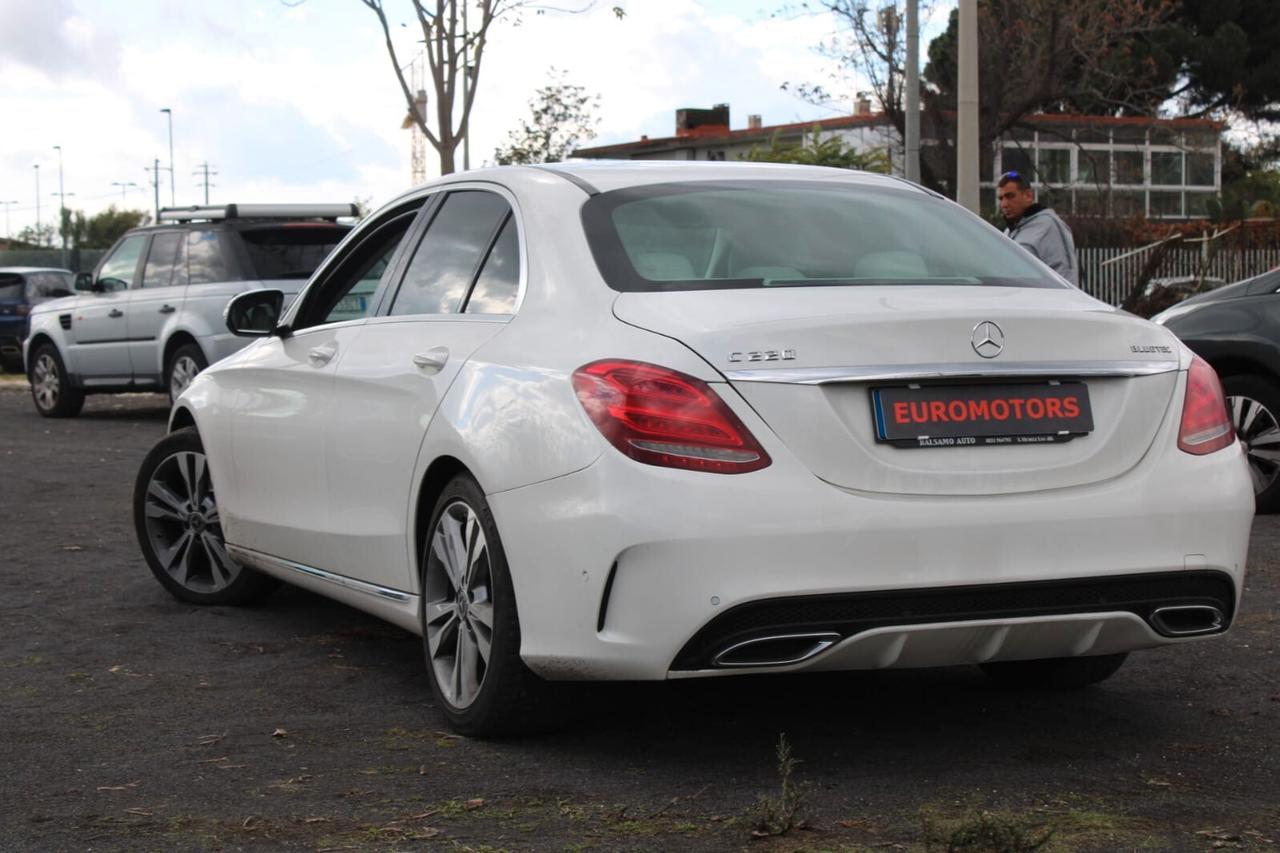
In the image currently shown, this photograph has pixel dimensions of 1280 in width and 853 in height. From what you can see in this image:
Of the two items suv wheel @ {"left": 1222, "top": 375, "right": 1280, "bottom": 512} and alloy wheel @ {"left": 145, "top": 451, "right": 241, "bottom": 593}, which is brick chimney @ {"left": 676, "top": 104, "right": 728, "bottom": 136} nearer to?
suv wheel @ {"left": 1222, "top": 375, "right": 1280, "bottom": 512}

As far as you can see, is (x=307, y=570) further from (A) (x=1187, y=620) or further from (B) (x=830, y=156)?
(B) (x=830, y=156)

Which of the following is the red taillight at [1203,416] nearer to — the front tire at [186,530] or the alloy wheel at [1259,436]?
the front tire at [186,530]

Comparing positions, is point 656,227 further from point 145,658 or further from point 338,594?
point 145,658

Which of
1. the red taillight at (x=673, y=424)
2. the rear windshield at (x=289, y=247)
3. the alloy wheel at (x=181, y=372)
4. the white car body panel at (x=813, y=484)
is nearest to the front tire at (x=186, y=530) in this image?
the white car body panel at (x=813, y=484)

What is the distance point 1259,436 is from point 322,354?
5.25 meters

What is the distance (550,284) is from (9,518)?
609 cm

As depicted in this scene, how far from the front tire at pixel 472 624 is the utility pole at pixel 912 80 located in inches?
668

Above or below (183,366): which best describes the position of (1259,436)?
below

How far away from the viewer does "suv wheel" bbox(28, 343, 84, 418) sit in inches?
726

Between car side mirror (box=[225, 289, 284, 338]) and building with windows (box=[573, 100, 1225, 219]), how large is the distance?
104 feet

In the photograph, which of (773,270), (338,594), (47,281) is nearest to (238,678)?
(338,594)

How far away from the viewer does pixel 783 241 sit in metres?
4.78

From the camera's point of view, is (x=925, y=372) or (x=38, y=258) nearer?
(x=925, y=372)

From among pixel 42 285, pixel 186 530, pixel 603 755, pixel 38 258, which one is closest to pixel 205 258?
pixel 186 530
